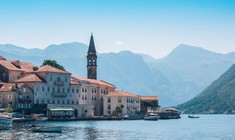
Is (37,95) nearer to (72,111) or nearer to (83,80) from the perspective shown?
(72,111)

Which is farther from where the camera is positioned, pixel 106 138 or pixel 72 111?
pixel 72 111

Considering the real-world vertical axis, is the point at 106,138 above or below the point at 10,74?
below

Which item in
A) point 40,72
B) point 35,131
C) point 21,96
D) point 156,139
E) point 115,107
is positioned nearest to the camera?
point 156,139

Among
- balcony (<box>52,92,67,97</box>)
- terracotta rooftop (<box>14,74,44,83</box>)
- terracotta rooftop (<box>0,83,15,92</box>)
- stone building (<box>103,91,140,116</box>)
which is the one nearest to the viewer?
terracotta rooftop (<box>0,83,15,92</box>)

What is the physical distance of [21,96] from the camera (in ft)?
511

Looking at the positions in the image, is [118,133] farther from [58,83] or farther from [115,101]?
[115,101]

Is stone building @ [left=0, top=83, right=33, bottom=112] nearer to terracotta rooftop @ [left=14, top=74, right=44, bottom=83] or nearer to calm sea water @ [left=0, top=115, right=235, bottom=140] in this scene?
terracotta rooftop @ [left=14, top=74, right=44, bottom=83]

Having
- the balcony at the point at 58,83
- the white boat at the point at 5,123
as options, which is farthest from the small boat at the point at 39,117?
the white boat at the point at 5,123

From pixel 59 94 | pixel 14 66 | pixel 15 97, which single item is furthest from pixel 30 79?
pixel 14 66

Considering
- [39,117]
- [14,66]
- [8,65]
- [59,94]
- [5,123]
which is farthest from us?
[14,66]

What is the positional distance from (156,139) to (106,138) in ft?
30.3

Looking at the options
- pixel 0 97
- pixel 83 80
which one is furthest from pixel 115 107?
A: pixel 0 97

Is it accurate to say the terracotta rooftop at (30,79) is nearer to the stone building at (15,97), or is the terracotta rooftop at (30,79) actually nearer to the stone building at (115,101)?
the stone building at (15,97)

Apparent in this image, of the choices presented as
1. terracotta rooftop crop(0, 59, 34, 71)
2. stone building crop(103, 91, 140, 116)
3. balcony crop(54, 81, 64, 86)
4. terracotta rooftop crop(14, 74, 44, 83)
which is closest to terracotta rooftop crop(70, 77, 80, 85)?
balcony crop(54, 81, 64, 86)
